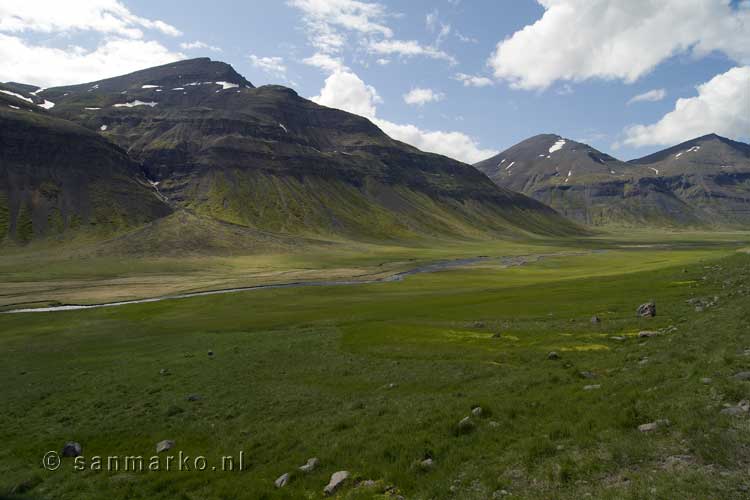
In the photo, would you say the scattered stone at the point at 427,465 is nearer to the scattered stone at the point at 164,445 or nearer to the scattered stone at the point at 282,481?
the scattered stone at the point at 282,481

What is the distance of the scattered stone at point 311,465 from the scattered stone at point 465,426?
5.53 meters

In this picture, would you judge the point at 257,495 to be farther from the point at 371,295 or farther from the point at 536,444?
the point at 371,295

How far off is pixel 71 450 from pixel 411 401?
1616 centimetres

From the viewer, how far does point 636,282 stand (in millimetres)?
66875

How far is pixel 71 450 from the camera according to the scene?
67.1 ft

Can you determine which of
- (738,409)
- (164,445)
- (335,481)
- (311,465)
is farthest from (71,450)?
(738,409)

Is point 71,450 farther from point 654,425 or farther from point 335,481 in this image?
point 654,425

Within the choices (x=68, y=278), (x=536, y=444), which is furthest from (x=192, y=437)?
(x=68, y=278)

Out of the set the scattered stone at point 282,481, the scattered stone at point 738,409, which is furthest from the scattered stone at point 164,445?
the scattered stone at point 738,409

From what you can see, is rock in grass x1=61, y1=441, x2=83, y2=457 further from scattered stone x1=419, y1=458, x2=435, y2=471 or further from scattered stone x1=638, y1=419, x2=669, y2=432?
scattered stone x1=638, y1=419, x2=669, y2=432

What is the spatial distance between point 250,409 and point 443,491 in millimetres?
14688

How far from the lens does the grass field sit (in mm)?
12766

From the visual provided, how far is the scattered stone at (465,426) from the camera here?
16844 millimetres

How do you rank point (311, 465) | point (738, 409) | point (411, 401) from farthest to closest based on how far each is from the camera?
point (411, 401)
point (311, 465)
point (738, 409)
